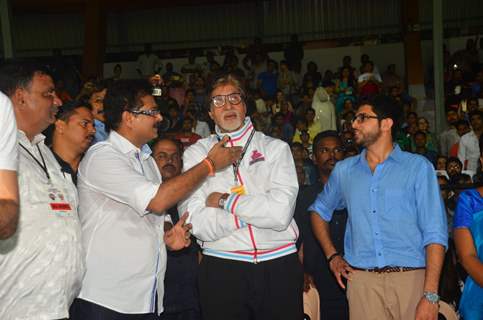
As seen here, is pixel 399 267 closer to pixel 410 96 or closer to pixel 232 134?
pixel 232 134

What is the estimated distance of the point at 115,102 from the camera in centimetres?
396

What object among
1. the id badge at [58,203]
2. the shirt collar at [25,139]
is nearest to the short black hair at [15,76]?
the shirt collar at [25,139]

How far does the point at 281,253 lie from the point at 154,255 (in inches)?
27.1

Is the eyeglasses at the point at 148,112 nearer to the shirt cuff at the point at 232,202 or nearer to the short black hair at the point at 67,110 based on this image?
the shirt cuff at the point at 232,202

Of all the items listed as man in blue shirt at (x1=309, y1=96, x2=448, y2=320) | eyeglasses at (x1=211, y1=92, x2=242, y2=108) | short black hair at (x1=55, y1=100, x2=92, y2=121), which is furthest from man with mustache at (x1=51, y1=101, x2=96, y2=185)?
man in blue shirt at (x1=309, y1=96, x2=448, y2=320)

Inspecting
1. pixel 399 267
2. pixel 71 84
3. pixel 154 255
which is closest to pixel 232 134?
pixel 154 255

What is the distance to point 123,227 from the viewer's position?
3680 mm

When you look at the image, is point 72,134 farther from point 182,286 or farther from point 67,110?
point 182,286

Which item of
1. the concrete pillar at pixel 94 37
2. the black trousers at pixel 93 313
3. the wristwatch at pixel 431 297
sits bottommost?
the wristwatch at pixel 431 297

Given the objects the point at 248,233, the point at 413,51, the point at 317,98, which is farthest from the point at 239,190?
the point at 413,51

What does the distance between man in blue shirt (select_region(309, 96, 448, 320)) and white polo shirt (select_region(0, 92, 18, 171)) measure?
2.25 meters

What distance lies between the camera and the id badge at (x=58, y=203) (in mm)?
3322

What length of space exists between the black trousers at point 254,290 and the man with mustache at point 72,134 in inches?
56.8

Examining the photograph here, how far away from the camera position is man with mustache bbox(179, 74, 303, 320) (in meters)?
3.86
